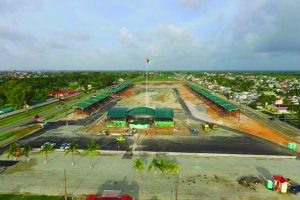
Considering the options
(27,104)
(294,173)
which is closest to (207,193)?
(294,173)

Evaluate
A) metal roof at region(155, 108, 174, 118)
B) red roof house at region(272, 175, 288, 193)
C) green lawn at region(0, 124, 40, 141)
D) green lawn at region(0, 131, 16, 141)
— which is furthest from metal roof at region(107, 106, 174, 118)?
red roof house at region(272, 175, 288, 193)

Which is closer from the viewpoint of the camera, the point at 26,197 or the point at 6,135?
the point at 26,197

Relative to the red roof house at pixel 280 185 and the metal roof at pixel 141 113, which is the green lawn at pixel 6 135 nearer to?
the metal roof at pixel 141 113

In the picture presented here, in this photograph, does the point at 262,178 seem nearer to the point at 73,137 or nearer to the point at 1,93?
the point at 73,137

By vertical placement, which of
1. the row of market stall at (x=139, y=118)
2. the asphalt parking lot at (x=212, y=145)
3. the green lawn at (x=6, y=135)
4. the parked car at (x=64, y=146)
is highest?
the row of market stall at (x=139, y=118)

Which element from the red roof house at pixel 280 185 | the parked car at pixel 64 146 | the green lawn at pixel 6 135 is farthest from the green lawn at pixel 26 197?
the green lawn at pixel 6 135

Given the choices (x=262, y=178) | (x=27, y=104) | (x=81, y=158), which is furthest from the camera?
(x=27, y=104)

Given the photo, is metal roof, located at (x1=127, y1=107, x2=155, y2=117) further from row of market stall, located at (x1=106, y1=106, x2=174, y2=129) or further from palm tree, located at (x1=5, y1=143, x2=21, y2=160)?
palm tree, located at (x1=5, y1=143, x2=21, y2=160)

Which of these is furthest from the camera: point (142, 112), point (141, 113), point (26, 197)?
point (141, 113)

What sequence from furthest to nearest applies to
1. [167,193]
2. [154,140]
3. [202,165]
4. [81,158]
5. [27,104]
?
1. [27,104]
2. [154,140]
3. [81,158]
4. [202,165]
5. [167,193]

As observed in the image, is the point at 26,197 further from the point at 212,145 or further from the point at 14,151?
the point at 212,145

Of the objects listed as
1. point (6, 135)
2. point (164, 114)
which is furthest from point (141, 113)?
point (6, 135)
